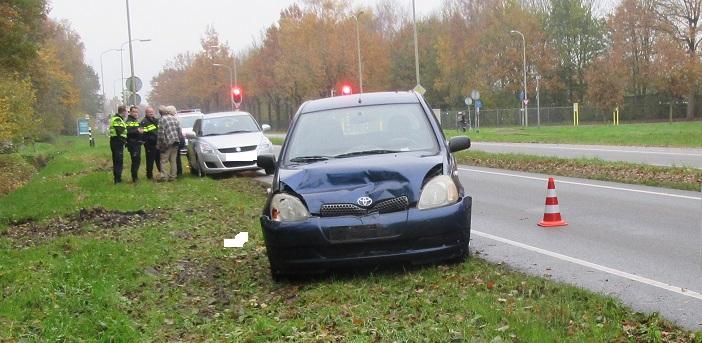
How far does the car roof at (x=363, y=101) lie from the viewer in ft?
25.2

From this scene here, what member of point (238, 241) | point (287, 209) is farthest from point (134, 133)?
point (287, 209)

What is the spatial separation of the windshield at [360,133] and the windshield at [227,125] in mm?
11330

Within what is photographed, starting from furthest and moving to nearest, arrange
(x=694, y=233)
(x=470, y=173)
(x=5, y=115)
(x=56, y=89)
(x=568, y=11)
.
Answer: (x=568, y=11) → (x=56, y=89) → (x=5, y=115) → (x=470, y=173) → (x=694, y=233)

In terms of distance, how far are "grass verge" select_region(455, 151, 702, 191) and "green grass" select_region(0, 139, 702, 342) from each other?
7893mm

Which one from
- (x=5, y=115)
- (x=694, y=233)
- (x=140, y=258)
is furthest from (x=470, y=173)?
(x=5, y=115)

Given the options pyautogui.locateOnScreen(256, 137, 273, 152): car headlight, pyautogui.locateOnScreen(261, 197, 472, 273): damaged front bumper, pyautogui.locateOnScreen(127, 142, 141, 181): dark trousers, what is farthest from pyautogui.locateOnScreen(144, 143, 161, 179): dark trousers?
pyautogui.locateOnScreen(261, 197, 472, 273): damaged front bumper

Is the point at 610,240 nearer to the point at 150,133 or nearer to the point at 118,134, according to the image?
the point at 118,134

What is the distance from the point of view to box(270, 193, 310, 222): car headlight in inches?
238

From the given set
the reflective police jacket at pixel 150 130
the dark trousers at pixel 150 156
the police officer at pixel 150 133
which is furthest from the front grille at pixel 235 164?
the reflective police jacket at pixel 150 130

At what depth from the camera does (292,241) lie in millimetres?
5984

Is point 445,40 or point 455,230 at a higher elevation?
point 445,40

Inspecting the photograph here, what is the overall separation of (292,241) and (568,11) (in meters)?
63.7

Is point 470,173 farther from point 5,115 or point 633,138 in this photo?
point 5,115

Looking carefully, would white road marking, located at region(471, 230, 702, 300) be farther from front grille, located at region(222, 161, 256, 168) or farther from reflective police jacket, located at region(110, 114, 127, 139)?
front grille, located at region(222, 161, 256, 168)
